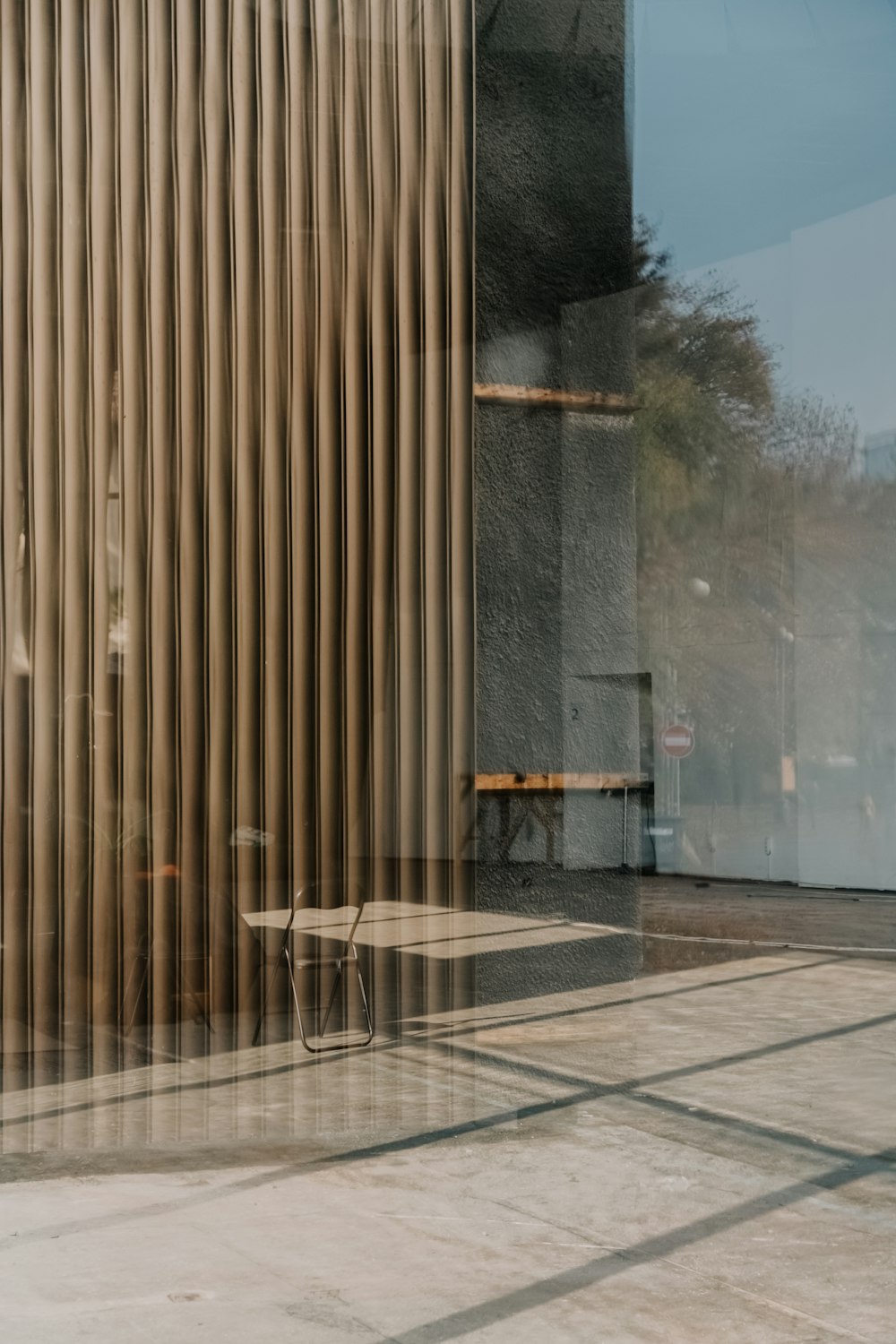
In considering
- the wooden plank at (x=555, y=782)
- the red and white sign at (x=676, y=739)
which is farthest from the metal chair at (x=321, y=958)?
the red and white sign at (x=676, y=739)

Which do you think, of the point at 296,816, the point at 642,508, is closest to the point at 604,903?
the point at 296,816

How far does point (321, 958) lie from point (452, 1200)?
68 centimetres

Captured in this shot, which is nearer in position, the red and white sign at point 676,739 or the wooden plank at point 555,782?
the wooden plank at point 555,782

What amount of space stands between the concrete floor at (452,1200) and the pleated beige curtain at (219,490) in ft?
0.76

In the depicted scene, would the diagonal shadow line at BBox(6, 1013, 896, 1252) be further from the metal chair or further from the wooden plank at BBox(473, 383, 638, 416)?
the wooden plank at BBox(473, 383, 638, 416)

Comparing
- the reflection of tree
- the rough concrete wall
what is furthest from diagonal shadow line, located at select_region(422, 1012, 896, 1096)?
the reflection of tree

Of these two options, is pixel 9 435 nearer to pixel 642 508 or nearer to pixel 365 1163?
pixel 365 1163

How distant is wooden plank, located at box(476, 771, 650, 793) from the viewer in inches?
172

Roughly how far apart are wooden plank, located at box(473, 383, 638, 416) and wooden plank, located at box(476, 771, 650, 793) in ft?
3.54

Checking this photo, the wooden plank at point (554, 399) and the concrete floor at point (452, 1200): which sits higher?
the wooden plank at point (554, 399)

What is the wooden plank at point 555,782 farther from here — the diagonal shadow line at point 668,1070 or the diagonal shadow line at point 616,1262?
the diagonal shadow line at point 616,1262

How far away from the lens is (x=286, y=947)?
3994 millimetres

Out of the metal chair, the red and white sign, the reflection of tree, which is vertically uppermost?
the reflection of tree

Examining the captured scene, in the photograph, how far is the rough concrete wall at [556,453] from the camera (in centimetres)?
442
